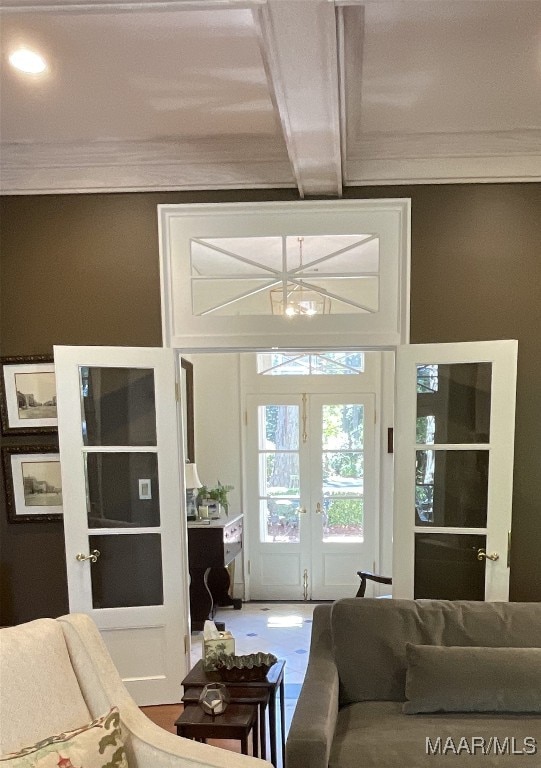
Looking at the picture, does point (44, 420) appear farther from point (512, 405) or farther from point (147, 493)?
point (512, 405)

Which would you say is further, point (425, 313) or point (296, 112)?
point (425, 313)

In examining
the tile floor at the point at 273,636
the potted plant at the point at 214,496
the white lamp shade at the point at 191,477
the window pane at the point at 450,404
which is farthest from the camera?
the potted plant at the point at 214,496

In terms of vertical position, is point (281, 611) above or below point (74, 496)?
below

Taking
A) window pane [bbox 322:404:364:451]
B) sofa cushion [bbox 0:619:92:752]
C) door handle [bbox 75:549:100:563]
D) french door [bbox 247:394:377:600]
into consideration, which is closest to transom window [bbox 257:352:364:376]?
french door [bbox 247:394:377:600]

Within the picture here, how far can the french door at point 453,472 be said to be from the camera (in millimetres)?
3062

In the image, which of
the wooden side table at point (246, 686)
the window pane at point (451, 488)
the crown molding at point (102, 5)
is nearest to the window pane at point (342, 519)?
the window pane at point (451, 488)

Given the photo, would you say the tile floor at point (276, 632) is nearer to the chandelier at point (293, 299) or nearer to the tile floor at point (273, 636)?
the tile floor at point (273, 636)

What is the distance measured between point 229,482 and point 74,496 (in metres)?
2.36

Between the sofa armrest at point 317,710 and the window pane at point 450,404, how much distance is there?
1.13 m

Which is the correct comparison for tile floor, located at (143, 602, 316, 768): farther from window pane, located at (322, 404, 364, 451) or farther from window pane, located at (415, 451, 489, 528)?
window pane, located at (322, 404, 364, 451)

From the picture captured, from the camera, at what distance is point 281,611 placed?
5.11 meters

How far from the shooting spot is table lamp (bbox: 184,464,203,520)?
4723mm

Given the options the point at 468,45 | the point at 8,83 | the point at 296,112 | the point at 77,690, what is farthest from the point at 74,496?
the point at 468,45

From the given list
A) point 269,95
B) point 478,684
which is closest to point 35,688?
point 478,684
